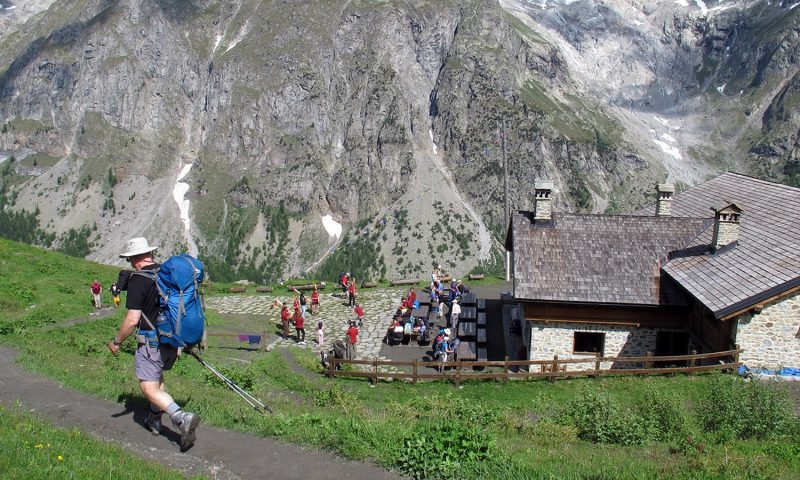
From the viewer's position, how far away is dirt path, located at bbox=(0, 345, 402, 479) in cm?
771

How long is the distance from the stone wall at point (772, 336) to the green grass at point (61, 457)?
63.9 ft

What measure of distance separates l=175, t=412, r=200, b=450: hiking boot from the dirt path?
6.7 inches

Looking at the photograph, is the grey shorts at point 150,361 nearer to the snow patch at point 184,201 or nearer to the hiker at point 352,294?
the hiker at point 352,294

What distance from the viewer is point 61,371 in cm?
1205

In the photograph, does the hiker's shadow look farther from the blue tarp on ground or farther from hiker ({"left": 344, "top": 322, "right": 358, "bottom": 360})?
the blue tarp on ground

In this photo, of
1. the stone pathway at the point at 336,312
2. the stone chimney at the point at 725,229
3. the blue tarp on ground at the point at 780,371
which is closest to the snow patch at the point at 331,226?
the stone pathway at the point at 336,312

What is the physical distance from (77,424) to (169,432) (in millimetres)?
1596

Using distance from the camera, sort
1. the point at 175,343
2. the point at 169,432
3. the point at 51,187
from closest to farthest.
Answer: the point at 175,343
the point at 169,432
the point at 51,187

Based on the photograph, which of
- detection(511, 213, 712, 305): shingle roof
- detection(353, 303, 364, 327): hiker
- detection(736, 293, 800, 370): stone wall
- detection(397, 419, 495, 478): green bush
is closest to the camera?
detection(397, 419, 495, 478): green bush

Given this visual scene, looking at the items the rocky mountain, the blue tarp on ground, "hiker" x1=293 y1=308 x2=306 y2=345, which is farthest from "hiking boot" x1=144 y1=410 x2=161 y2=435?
the rocky mountain

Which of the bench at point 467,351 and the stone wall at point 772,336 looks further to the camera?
Result: the bench at point 467,351

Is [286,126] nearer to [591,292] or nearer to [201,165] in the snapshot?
[201,165]

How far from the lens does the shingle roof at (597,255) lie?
23625mm

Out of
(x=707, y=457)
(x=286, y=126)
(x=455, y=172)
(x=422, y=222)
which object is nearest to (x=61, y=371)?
(x=707, y=457)
